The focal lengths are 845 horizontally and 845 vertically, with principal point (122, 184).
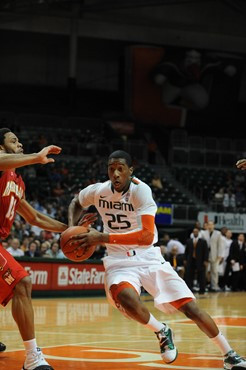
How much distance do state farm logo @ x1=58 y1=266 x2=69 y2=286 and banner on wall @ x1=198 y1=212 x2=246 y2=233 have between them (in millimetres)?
Answer: 10979

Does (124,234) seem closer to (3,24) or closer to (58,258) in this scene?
(58,258)

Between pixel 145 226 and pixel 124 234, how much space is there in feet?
0.86

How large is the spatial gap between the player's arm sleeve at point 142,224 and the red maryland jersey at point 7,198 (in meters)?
1.12

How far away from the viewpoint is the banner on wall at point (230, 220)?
32.3 m

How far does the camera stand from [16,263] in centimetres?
828

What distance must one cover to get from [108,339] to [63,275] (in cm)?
1065

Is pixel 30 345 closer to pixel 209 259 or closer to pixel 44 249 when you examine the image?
pixel 44 249

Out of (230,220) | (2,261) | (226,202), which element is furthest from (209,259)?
(2,261)

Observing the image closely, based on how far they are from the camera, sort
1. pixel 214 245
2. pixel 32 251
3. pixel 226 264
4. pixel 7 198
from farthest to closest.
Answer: pixel 226 264 → pixel 214 245 → pixel 32 251 → pixel 7 198

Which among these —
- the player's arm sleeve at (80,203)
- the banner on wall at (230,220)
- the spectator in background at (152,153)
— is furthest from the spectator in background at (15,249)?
the spectator in background at (152,153)

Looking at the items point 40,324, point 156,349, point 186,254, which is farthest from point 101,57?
point 156,349

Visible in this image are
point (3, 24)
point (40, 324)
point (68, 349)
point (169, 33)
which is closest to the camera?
point (68, 349)

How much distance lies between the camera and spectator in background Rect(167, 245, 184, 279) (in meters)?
24.9

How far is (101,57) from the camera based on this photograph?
145 ft
